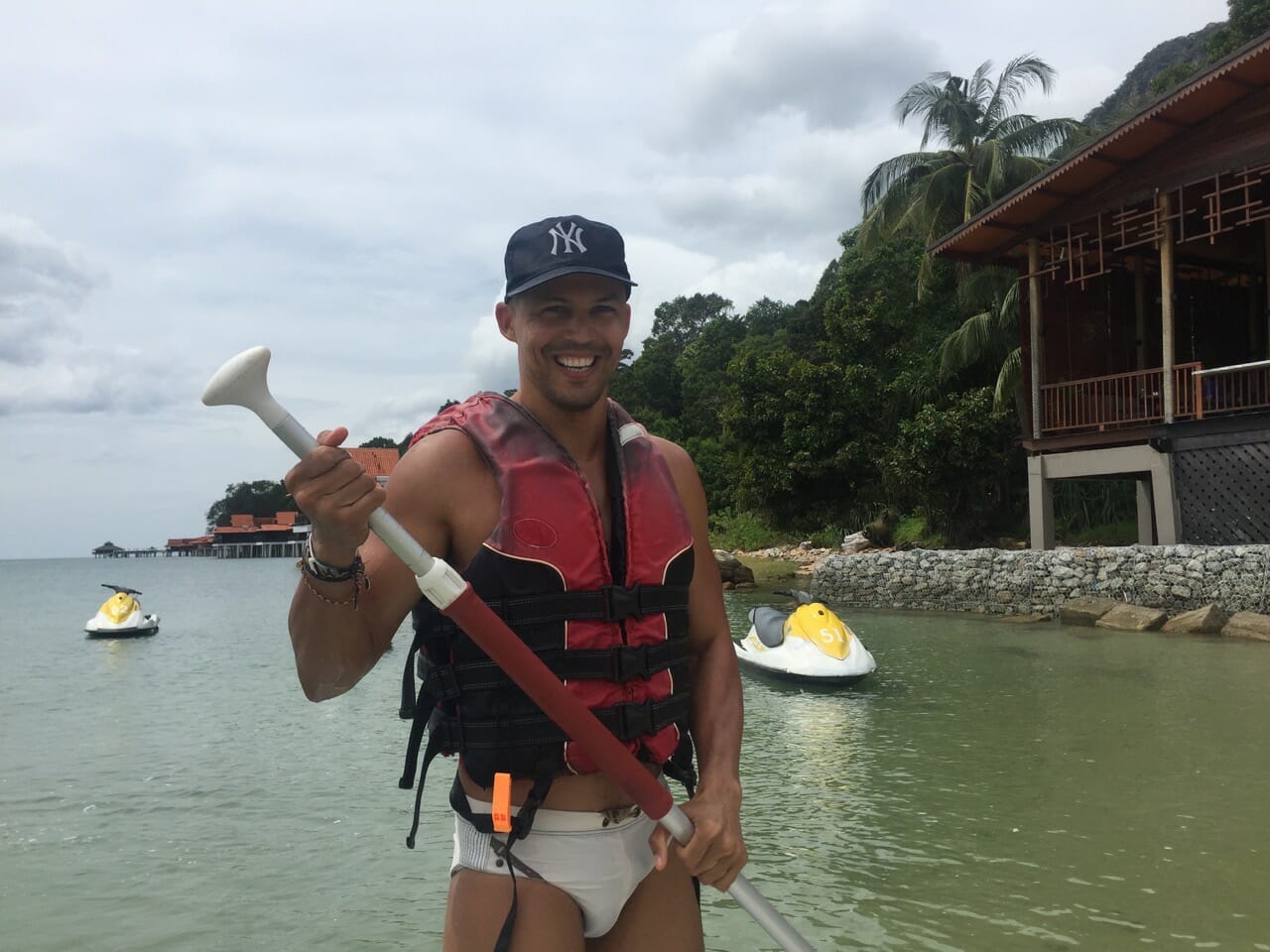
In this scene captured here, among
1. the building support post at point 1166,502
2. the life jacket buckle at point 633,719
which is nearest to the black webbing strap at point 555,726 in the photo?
the life jacket buckle at point 633,719

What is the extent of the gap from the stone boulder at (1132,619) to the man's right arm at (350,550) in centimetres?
1362

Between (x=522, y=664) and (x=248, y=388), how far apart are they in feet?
2.16

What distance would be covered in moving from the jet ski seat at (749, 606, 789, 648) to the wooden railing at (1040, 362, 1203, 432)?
27.9 ft

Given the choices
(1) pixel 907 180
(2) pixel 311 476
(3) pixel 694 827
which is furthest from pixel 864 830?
(1) pixel 907 180

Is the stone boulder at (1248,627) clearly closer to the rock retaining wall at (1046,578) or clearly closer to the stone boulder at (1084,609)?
the rock retaining wall at (1046,578)

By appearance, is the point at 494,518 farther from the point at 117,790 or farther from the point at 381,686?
the point at 381,686

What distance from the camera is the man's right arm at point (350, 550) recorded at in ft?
5.61

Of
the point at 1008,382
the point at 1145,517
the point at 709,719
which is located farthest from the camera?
the point at 1008,382

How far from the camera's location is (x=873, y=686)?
10.1 metres

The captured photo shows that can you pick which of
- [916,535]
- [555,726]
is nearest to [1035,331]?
[916,535]

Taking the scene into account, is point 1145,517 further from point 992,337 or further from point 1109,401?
point 992,337

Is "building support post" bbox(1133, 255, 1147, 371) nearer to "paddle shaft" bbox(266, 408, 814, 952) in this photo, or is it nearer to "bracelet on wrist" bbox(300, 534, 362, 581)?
"paddle shaft" bbox(266, 408, 814, 952)

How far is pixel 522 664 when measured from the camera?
1764 mm

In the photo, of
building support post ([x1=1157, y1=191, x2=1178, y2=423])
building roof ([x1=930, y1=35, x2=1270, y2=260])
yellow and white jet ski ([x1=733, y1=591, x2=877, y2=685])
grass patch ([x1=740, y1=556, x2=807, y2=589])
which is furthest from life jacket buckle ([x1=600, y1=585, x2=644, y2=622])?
grass patch ([x1=740, y1=556, x2=807, y2=589])
